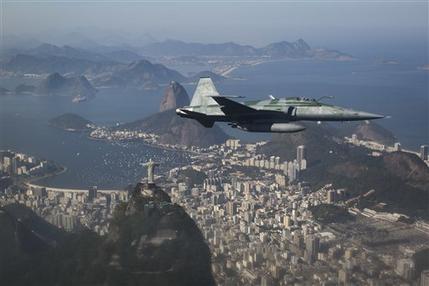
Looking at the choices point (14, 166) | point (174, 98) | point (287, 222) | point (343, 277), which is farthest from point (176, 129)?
point (343, 277)

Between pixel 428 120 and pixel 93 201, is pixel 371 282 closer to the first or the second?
pixel 93 201

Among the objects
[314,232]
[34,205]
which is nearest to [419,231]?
[314,232]

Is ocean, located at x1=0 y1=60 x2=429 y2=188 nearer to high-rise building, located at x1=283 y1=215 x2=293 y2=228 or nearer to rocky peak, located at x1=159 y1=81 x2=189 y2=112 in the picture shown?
rocky peak, located at x1=159 y1=81 x2=189 y2=112

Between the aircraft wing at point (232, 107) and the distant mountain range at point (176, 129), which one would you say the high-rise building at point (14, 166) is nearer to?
the distant mountain range at point (176, 129)

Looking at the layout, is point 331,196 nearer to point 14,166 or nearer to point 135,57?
point 14,166

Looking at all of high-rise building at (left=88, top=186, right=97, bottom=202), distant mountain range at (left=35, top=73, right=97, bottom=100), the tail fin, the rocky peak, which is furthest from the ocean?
the tail fin

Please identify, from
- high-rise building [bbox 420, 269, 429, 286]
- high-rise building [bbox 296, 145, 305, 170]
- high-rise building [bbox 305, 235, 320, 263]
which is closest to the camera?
high-rise building [bbox 420, 269, 429, 286]
